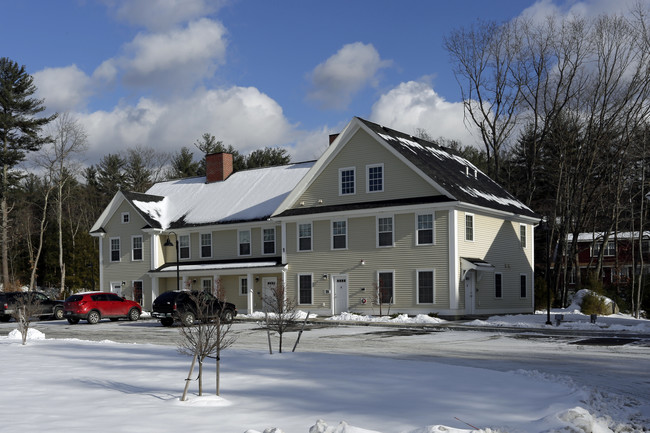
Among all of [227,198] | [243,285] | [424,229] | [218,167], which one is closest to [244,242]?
[243,285]

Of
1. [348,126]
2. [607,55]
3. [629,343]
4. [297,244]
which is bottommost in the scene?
[629,343]

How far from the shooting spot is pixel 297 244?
38.5 m

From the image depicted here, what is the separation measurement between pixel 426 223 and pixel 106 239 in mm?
23878

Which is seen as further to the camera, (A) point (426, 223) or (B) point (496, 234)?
(B) point (496, 234)

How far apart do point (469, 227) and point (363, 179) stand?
19.4 ft

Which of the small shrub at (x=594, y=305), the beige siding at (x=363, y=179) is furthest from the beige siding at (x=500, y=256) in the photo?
the small shrub at (x=594, y=305)

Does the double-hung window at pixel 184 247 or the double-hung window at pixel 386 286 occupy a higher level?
the double-hung window at pixel 184 247

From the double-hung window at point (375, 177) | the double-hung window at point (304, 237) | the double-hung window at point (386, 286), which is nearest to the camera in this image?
the double-hung window at point (386, 286)

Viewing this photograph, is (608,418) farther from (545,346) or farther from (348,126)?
(348,126)

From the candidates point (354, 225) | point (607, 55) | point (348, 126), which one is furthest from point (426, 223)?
point (607, 55)

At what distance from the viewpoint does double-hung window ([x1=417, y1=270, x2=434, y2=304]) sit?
34000 mm

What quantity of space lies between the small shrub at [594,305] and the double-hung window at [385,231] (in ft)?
36.8

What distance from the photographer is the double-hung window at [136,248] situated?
1805 inches

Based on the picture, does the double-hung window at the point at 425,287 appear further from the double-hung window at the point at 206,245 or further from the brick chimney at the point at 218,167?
the brick chimney at the point at 218,167
